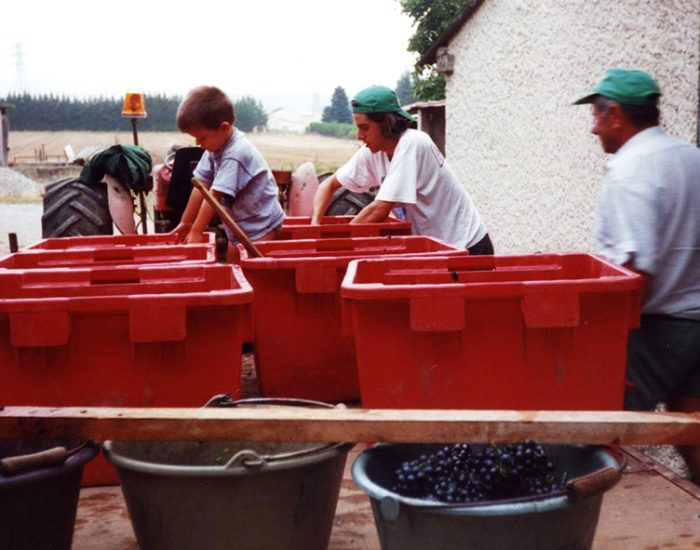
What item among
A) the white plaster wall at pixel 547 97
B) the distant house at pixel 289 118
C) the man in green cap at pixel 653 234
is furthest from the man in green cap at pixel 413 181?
the distant house at pixel 289 118

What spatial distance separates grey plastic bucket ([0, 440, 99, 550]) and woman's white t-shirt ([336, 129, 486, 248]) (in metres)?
2.48

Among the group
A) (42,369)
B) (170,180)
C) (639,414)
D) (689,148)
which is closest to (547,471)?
(639,414)

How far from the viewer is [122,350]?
2938mm

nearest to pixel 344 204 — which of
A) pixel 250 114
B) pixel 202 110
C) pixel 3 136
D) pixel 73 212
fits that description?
pixel 73 212

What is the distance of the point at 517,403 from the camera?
9.43 feet

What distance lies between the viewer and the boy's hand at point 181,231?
505 cm

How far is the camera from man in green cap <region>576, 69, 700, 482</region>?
116 inches

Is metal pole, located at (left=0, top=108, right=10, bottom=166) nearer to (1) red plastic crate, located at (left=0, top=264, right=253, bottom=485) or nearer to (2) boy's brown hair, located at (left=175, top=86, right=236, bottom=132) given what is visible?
(2) boy's brown hair, located at (left=175, top=86, right=236, bottom=132)

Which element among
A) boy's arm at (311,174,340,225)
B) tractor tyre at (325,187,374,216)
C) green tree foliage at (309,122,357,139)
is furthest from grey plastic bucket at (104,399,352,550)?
green tree foliage at (309,122,357,139)

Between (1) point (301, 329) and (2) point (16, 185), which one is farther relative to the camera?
(2) point (16, 185)

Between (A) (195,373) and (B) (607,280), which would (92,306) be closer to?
(A) (195,373)

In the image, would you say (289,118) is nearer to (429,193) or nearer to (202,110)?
(202,110)

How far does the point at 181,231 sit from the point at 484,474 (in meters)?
3.34

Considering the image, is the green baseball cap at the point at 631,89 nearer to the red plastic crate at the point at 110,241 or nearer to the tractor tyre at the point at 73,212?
the red plastic crate at the point at 110,241
